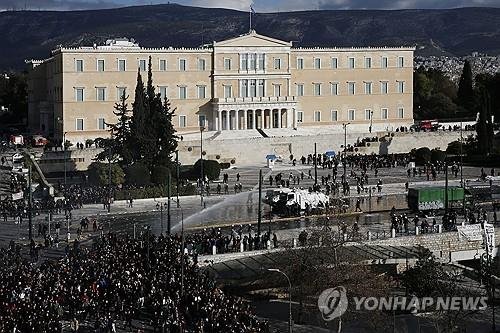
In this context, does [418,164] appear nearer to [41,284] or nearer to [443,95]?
[443,95]

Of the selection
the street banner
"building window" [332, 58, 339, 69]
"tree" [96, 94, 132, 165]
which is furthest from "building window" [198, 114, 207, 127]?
the street banner

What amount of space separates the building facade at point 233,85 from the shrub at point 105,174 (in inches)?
578

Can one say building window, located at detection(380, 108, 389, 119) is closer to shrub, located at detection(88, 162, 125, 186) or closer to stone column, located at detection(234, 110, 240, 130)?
stone column, located at detection(234, 110, 240, 130)

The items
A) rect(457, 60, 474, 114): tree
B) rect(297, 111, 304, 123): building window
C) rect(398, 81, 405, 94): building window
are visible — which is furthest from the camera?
rect(457, 60, 474, 114): tree

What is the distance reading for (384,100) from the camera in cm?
7712

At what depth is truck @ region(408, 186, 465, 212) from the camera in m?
46.2

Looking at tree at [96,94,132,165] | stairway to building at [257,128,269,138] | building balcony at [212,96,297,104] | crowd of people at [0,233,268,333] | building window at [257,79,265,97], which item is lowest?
crowd of people at [0,233,268,333]

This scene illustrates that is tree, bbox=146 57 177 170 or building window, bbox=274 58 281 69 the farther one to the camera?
building window, bbox=274 58 281 69

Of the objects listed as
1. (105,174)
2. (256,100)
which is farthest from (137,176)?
(256,100)

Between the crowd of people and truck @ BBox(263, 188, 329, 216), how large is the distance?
14.4m

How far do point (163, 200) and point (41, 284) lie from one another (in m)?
20.8

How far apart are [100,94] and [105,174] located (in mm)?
17497

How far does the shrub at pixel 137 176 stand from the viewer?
161ft

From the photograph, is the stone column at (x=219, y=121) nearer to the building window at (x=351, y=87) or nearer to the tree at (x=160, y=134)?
the building window at (x=351, y=87)
